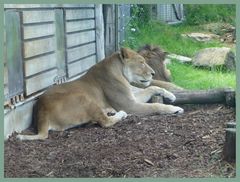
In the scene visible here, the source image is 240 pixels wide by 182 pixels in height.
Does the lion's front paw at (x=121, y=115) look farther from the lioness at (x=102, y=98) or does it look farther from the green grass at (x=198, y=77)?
the green grass at (x=198, y=77)

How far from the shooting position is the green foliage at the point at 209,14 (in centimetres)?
1019

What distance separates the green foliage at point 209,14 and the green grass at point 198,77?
894 mm

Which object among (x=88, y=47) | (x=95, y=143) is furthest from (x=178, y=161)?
(x=88, y=47)

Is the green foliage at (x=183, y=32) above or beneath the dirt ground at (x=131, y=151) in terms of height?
above

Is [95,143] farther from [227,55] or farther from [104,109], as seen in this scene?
[227,55]

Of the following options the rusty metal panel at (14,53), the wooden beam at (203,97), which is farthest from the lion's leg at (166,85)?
the rusty metal panel at (14,53)

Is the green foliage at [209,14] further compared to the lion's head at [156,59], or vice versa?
the green foliage at [209,14]

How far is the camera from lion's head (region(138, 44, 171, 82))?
821 cm

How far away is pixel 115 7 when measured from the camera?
11.2 m

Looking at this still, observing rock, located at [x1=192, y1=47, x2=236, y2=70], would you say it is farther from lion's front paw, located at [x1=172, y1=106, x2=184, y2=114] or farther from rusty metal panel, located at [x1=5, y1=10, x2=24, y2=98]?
rusty metal panel, located at [x1=5, y1=10, x2=24, y2=98]

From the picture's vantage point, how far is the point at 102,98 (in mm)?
6781

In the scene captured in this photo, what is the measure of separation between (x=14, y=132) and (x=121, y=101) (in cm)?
152

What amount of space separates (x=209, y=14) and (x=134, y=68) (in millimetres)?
3728

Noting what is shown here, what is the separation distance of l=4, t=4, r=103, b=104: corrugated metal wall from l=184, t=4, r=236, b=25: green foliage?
2.53 metres
